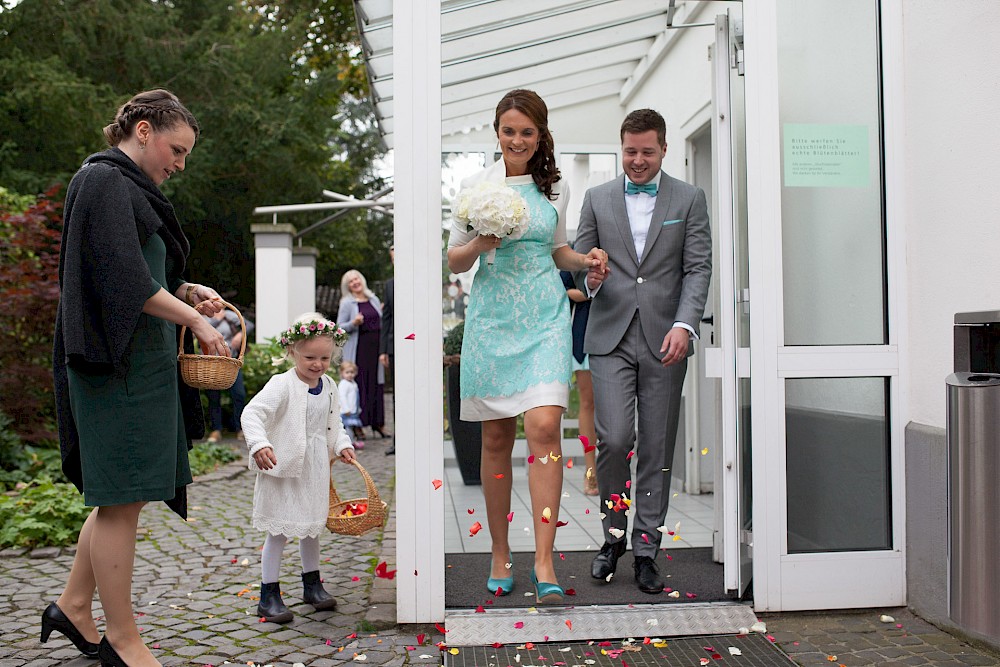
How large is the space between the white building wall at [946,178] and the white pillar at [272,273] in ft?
37.8

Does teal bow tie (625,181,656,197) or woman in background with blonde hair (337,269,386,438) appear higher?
teal bow tie (625,181,656,197)

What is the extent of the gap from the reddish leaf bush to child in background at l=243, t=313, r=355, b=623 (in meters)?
4.64

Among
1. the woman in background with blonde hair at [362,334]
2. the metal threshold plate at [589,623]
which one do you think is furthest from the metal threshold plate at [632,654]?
the woman in background with blonde hair at [362,334]

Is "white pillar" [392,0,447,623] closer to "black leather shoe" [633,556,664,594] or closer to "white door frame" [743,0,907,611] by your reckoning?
"black leather shoe" [633,556,664,594]

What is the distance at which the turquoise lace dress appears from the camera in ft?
13.3

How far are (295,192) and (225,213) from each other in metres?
1.75

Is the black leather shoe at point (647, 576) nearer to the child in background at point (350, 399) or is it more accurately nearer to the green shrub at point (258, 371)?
the child in background at point (350, 399)

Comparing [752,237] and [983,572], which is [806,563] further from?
[983,572]

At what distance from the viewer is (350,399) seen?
10.3 m

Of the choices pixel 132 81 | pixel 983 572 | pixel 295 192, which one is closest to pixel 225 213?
pixel 295 192

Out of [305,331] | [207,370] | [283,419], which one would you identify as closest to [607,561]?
[283,419]

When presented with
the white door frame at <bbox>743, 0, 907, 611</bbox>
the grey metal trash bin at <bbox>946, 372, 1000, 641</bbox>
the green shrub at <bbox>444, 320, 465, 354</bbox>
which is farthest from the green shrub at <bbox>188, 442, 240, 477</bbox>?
the grey metal trash bin at <bbox>946, 372, 1000, 641</bbox>

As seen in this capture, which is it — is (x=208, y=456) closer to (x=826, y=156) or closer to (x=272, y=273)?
(x=272, y=273)

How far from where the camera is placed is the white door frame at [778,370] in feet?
13.1
